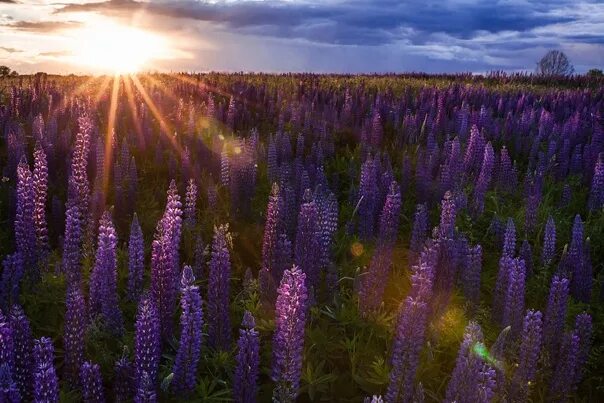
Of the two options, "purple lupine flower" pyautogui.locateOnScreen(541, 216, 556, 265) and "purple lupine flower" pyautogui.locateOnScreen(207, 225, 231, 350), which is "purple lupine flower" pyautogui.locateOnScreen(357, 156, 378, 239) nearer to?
"purple lupine flower" pyautogui.locateOnScreen(541, 216, 556, 265)

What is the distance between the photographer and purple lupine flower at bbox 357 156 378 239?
608cm

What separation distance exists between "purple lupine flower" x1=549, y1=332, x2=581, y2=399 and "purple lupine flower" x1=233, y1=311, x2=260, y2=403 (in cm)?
204

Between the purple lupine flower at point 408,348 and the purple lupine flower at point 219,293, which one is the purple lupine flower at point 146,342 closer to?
the purple lupine flower at point 219,293

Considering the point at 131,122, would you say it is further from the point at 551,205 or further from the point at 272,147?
the point at 551,205

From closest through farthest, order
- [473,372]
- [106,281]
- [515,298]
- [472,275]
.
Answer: [473,372] < [106,281] < [515,298] < [472,275]

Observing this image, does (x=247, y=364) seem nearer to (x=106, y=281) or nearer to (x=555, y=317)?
(x=106, y=281)

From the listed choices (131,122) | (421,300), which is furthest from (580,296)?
(131,122)

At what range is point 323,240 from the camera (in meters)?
5.00

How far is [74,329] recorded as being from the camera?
3406 millimetres

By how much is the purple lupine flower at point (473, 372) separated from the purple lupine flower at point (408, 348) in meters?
0.30

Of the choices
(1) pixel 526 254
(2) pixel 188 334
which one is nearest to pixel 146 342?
(2) pixel 188 334

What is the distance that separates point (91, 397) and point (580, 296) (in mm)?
4264

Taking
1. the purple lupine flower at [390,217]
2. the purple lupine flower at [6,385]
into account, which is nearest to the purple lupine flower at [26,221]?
the purple lupine flower at [6,385]

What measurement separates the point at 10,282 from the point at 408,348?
111 inches
